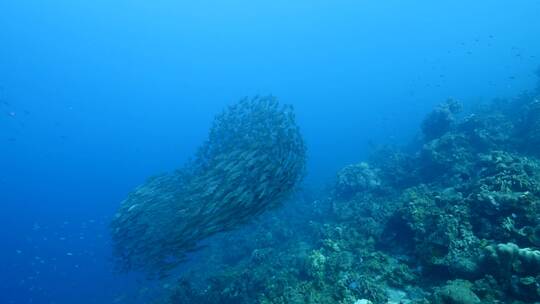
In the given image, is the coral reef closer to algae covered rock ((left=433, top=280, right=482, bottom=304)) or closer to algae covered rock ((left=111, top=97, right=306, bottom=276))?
algae covered rock ((left=433, top=280, right=482, bottom=304))

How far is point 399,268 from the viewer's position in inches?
347

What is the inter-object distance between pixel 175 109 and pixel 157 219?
163m

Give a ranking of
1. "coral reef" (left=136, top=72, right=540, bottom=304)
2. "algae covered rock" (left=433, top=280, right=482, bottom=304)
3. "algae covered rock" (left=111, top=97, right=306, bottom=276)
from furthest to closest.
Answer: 1. "algae covered rock" (left=111, top=97, right=306, bottom=276)
2. "coral reef" (left=136, top=72, right=540, bottom=304)
3. "algae covered rock" (left=433, top=280, right=482, bottom=304)

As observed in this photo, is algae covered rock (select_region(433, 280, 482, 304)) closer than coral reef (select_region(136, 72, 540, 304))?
Yes

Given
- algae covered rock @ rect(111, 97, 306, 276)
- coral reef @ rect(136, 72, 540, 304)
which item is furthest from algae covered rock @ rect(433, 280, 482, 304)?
algae covered rock @ rect(111, 97, 306, 276)

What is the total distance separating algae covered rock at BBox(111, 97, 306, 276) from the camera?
979 cm

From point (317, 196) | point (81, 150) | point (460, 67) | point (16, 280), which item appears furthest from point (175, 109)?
point (317, 196)

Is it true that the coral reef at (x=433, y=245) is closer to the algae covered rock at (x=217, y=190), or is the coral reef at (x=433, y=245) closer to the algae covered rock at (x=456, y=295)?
the algae covered rock at (x=456, y=295)

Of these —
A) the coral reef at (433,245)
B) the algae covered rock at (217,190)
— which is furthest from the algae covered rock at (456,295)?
the algae covered rock at (217,190)

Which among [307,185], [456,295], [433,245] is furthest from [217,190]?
[307,185]

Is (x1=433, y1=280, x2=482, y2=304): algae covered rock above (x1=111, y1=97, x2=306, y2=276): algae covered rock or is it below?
below

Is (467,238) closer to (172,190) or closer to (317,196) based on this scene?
(172,190)

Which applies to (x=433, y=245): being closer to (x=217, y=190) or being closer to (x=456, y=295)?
(x=456, y=295)

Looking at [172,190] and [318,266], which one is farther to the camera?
[172,190]
